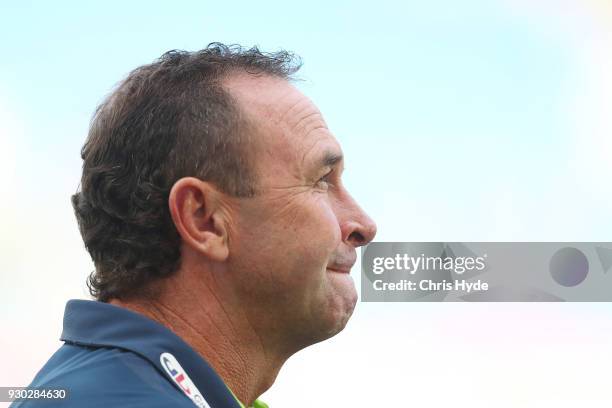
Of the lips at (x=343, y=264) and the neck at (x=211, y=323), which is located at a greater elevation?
the lips at (x=343, y=264)

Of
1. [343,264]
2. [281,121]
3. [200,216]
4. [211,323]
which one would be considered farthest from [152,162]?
[343,264]

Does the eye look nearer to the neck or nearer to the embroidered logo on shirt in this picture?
the neck

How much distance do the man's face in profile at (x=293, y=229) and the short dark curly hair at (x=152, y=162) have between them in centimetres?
10

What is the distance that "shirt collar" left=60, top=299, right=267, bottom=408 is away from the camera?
11.4 feet

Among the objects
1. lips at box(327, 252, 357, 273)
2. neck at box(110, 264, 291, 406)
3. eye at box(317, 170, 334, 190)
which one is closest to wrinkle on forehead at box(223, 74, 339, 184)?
eye at box(317, 170, 334, 190)

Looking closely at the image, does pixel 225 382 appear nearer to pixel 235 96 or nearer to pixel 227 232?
pixel 227 232

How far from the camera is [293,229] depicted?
394 centimetres

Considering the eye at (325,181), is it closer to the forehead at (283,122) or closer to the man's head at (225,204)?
the man's head at (225,204)

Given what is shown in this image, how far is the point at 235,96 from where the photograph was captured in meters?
4.06

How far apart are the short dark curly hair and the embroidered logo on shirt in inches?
21.1

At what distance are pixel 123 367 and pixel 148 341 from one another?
22 centimetres

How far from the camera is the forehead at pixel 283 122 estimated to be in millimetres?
4012

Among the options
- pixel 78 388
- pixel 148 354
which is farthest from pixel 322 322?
pixel 78 388

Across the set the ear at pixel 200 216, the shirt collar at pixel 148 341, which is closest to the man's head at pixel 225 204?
the ear at pixel 200 216
